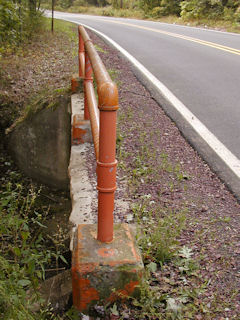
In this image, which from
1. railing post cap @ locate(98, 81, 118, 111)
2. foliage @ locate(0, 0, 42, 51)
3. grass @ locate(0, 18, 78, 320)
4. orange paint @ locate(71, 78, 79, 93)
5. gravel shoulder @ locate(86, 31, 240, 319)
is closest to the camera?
railing post cap @ locate(98, 81, 118, 111)

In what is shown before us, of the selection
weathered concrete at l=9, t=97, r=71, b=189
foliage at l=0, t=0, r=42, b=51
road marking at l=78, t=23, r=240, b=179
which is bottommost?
weathered concrete at l=9, t=97, r=71, b=189

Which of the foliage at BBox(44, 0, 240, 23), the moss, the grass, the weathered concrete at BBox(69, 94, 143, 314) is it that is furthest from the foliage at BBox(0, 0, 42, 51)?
the weathered concrete at BBox(69, 94, 143, 314)

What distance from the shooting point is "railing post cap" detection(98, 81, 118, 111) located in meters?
1.60

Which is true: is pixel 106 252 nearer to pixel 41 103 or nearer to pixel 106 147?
pixel 106 147

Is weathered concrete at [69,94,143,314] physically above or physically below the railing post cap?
below

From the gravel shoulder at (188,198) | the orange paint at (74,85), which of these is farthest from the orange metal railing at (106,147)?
the orange paint at (74,85)

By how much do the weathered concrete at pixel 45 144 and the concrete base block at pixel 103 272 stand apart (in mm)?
3601

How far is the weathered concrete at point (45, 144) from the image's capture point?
547cm

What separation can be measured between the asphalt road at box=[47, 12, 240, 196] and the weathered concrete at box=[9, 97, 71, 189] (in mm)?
1561

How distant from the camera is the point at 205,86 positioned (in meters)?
6.23

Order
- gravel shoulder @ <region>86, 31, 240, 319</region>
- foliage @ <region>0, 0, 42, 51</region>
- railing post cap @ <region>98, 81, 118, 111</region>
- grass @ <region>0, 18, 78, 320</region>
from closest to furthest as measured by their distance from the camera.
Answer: railing post cap @ <region>98, 81, 118, 111</region> → gravel shoulder @ <region>86, 31, 240, 319</region> → grass @ <region>0, 18, 78, 320</region> → foliage @ <region>0, 0, 42, 51</region>

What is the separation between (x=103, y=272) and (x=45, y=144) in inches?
166

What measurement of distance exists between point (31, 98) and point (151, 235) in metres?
4.58

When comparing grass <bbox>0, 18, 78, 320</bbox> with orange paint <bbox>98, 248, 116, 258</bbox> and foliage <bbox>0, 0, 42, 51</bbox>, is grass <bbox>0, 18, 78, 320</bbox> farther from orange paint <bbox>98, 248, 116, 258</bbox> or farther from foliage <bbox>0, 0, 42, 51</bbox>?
orange paint <bbox>98, 248, 116, 258</bbox>
